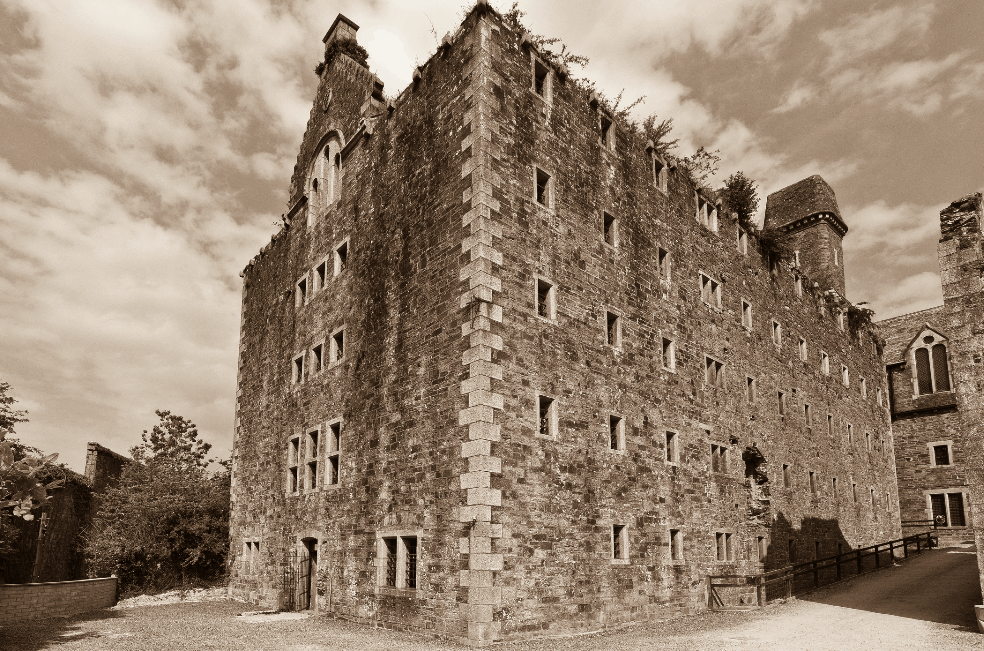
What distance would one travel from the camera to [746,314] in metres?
26.1

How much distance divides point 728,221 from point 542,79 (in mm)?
10635

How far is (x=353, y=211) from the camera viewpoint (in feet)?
69.2

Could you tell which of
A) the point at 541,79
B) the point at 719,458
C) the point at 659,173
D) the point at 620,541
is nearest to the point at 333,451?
the point at 620,541

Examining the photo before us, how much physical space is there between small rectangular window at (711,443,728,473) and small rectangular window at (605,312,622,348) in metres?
5.58

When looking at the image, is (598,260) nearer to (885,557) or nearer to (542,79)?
(542,79)

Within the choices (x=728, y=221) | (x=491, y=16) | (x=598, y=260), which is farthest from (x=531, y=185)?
(x=728, y=221)

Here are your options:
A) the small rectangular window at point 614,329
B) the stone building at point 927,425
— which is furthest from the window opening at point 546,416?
the stone building at point 927,425

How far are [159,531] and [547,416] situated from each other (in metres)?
18.6

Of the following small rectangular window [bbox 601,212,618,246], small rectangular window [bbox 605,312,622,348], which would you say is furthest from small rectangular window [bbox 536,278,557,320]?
small rectangular window [bbox 601,212,618,246]

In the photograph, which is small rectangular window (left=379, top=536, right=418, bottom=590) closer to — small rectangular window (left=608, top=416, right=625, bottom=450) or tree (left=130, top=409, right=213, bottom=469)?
small rectangular window (left=608, top=416, right=625, bottom=450)

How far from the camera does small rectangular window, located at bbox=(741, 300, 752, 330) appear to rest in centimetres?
2578

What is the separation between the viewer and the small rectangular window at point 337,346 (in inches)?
808

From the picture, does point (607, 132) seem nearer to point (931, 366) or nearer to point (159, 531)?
point (159, 531)

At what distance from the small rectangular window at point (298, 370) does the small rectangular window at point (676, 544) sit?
11.6 m
